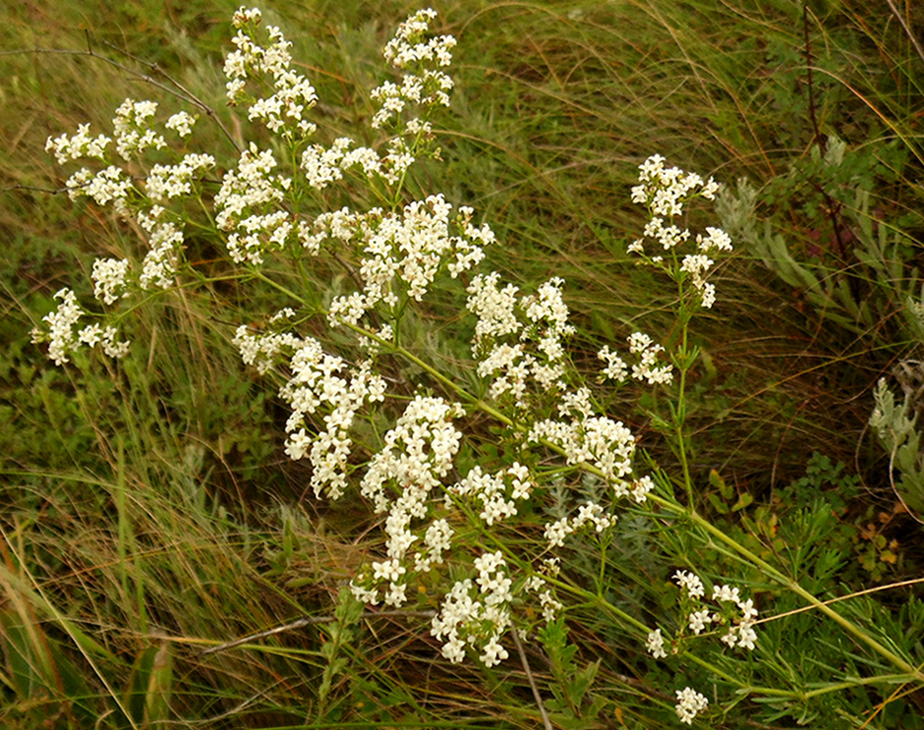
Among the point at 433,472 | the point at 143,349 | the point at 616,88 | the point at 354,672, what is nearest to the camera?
the point at 433,472

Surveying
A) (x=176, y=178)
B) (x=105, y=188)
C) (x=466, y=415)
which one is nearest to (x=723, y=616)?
(x=466, y=415)

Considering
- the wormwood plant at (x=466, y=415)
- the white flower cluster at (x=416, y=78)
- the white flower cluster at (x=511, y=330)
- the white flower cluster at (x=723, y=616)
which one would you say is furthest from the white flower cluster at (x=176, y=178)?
the white flower cluster at (x=723, y=616)

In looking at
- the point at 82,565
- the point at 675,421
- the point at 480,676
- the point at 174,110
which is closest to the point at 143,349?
the point at 82,565

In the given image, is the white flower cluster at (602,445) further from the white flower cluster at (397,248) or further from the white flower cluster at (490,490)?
the white flower cluster at (397,248)

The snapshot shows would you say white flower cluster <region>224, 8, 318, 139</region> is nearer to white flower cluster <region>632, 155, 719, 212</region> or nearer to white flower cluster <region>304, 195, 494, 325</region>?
white flower cluster <region>304, 195, 494, 325</region>

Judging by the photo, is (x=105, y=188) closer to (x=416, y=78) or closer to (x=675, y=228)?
(x=416, y=78)

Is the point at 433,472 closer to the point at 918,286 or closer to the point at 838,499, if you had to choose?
the point at 838,499
